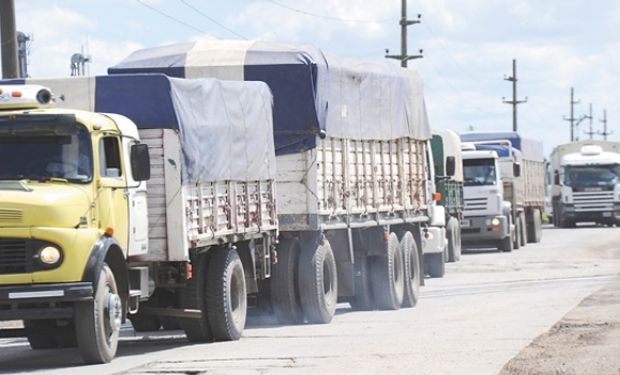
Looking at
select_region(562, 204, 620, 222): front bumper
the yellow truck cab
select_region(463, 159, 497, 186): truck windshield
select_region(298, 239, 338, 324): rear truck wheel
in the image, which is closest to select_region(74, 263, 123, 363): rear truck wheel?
the yellow truck cab

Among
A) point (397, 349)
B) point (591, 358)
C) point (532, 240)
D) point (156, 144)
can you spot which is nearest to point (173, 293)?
point (156, 144)

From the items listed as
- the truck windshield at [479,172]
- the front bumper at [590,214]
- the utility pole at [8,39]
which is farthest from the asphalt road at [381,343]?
the front bumper at [590,214]

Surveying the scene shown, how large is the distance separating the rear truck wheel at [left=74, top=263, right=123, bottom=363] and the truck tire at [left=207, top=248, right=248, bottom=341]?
234cm

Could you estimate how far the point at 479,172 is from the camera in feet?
146

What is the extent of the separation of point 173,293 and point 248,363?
10.6 ft

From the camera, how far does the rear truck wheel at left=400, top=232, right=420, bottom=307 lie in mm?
24891

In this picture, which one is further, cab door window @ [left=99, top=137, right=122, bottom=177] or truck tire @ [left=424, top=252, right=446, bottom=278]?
truck tire @ [left=424, top=252, right=446, bottom=278]

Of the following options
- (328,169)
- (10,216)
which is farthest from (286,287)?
(10,216)

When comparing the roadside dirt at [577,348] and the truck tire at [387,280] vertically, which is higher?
the truck tire at [387,280]

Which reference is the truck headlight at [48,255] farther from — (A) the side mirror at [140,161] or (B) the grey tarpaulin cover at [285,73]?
(B) the grey tarpaulin cover at [285,73]

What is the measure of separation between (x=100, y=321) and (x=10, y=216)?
133 cm

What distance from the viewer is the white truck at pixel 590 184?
6250 centimetres

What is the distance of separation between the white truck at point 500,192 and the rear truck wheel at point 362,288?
20281 millimetres

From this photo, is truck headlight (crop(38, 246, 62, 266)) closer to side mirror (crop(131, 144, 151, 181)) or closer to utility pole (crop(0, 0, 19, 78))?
side mirror (crop(131, 144, 151, 181))
